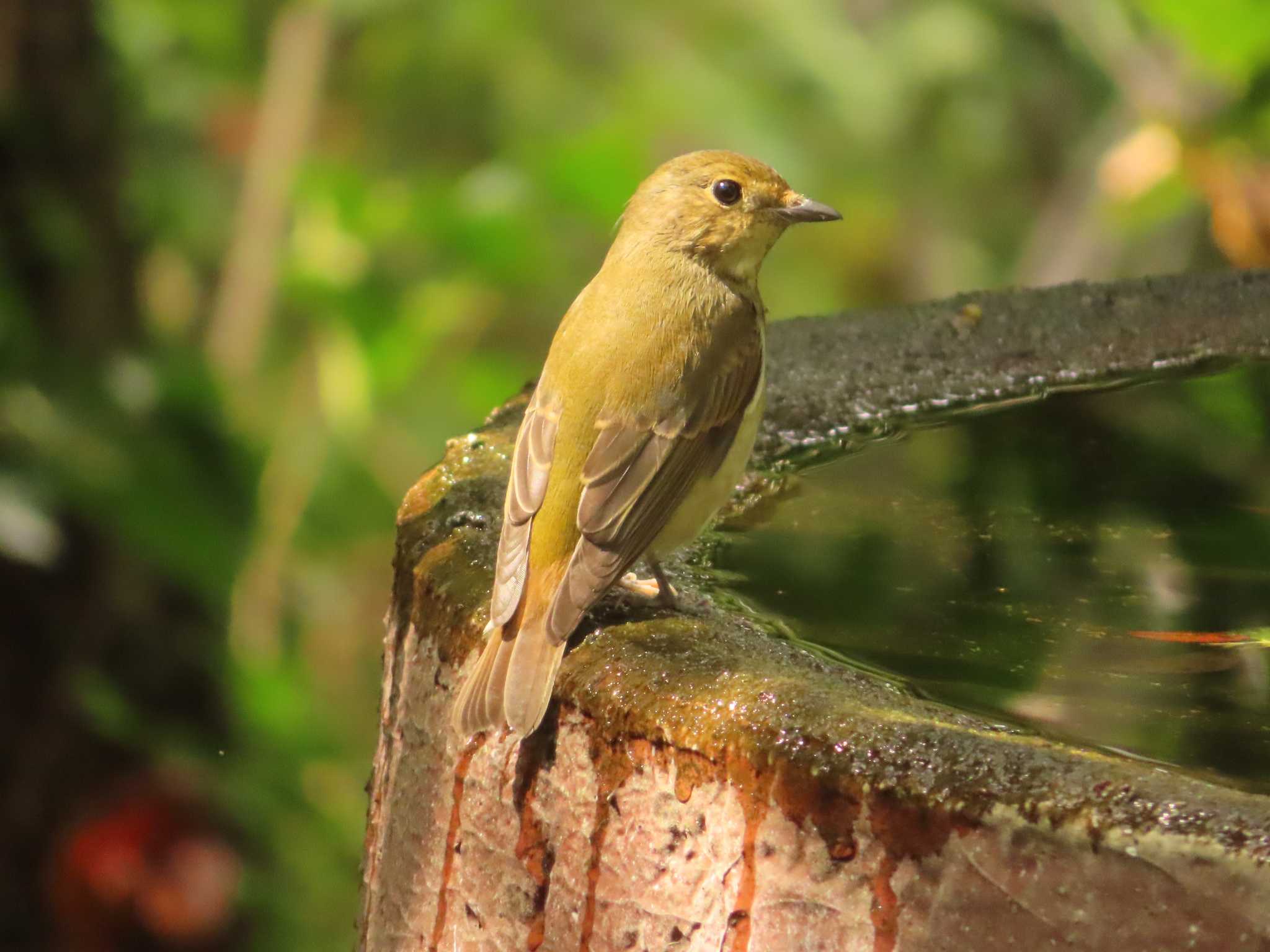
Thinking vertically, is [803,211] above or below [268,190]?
below

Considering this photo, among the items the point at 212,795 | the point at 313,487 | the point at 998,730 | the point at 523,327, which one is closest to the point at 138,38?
the point at 313,487

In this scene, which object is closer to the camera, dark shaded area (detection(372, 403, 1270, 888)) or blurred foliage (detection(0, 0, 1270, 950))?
dark shaded area (detection(372, 403, 1270, 888))

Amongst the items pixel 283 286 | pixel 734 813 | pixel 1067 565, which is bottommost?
pixel 734 813

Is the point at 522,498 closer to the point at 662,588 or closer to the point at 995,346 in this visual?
the point at 662,588

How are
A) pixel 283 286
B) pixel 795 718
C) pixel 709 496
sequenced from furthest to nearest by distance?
pixel 283 286, pixel 709 496, pixel 795 718

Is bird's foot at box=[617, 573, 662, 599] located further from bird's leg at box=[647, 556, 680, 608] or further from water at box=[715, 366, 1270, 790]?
water at box=[715, 366, 1270, 790]

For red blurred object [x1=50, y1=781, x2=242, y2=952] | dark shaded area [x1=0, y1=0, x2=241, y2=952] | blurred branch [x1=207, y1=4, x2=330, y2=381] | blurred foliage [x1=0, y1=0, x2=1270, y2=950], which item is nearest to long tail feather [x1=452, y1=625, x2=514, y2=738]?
blurred foliage [x1=0, y1=0, x2=1270, y2=950]

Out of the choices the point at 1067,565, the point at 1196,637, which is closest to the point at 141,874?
the point at 1067,565
